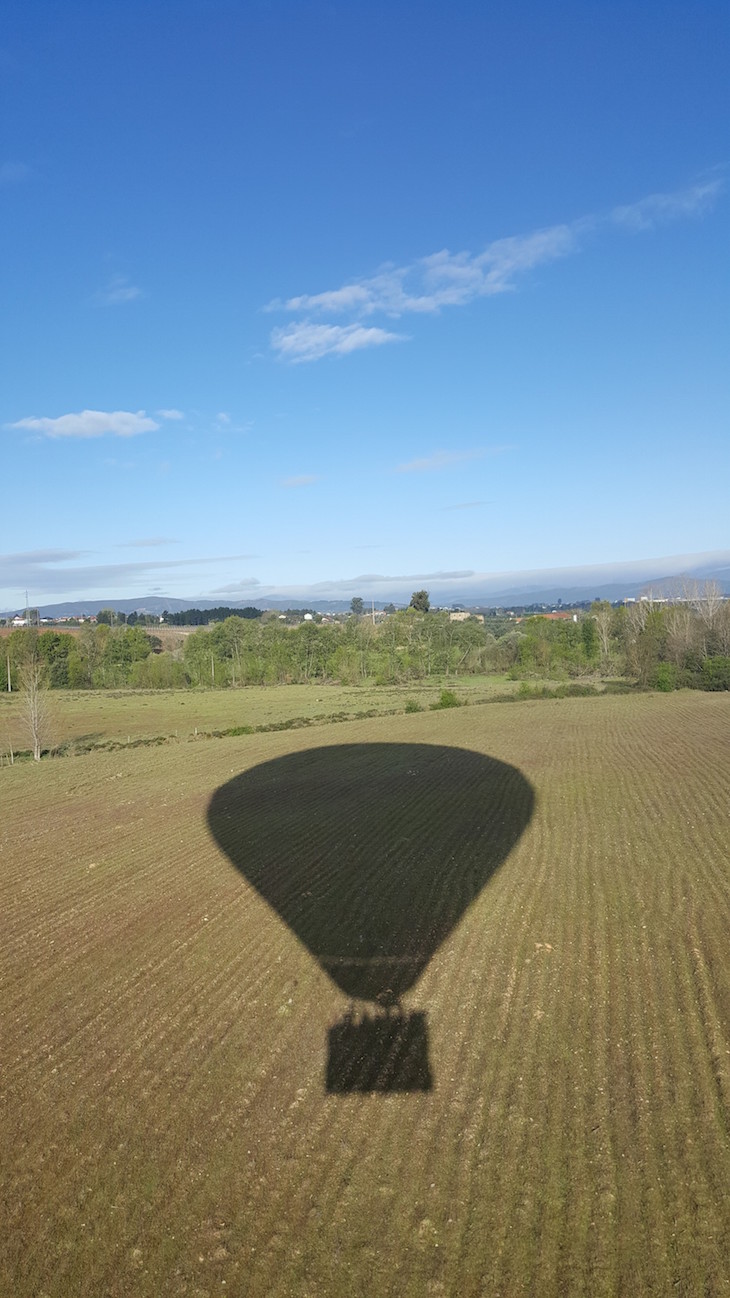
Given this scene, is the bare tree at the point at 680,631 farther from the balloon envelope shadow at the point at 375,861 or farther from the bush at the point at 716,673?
the balloon envelope shadow at the point at 375,861

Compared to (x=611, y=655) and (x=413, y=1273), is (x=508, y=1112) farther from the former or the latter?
(x=611, y=655)

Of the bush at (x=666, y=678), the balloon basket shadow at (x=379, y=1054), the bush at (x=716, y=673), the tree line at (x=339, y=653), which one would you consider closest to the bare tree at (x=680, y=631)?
the tree line at (x=339, y=653)

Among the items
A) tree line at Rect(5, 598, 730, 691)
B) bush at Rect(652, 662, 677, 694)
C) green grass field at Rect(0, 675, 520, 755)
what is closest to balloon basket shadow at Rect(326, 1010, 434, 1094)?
green grass field at Rect(0, 675, 520, 755)

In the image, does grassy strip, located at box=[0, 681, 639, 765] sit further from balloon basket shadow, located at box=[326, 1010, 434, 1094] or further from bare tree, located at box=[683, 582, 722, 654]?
balloon basket shadow, located at box=[326, 1010, 434, 1094]

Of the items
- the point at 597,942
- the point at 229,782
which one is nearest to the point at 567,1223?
the point at 597,942

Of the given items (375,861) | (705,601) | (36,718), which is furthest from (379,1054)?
(705,601)
